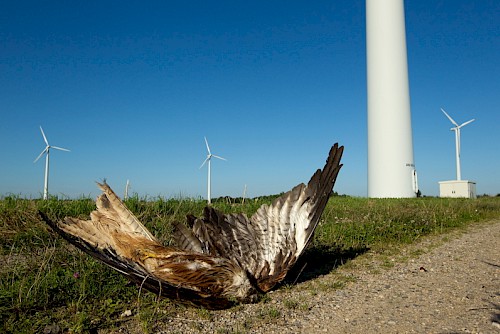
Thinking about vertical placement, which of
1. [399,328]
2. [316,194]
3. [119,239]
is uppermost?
[316,194]

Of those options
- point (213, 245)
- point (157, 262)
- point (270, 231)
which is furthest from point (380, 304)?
point (157, 262)

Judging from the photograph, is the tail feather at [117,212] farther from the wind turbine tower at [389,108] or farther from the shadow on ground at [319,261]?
the wind turbine tower at [389,108]

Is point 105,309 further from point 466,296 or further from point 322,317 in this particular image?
point 466,296

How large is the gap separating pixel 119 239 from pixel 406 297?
3381 mm

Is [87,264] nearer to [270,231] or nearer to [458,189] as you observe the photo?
[270,231]

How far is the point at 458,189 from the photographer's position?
29.2m

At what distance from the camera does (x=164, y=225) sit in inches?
311

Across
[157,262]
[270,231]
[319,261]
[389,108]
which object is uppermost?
[389,108]

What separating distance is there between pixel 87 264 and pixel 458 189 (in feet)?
95.5

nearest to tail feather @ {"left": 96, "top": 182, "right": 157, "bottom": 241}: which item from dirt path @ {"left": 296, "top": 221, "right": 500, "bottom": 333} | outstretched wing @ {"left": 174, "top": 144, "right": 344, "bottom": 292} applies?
outstretched wing @ {"left": 174, "top": 144, "right": 344, "bottom": 292}

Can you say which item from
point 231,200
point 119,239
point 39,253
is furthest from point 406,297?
point 231,200

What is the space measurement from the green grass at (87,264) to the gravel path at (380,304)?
0.52 ft

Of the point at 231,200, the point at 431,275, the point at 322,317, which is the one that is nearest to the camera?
the point at 322,317

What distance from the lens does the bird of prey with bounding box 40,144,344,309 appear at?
410cm
